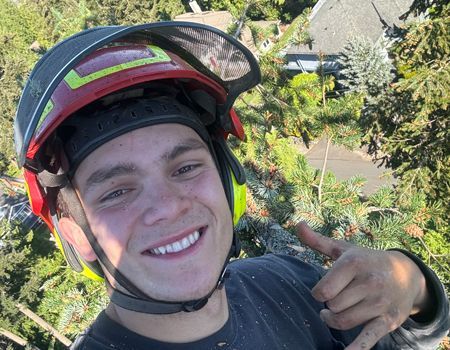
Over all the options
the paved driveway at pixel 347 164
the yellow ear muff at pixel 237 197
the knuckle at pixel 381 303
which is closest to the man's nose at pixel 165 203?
the yellow ear muff at pixel 237 197

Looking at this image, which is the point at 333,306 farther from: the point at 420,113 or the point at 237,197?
the point at 420,113

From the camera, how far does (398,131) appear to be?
9.62 metres

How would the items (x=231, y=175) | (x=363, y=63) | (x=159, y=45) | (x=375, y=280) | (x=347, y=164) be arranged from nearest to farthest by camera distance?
1. (x=375, y=280)
2. (x=159, y=45)
3. (x=231, y=175)
4. (x=363, y=63)
5. (x=347, y=164)

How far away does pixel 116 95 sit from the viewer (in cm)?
182

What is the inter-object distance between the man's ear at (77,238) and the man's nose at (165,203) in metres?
0.38

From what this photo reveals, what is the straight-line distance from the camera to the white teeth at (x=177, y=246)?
5.49 ft

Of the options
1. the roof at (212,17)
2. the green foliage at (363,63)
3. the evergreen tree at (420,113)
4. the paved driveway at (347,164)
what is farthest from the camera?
the roof at (212,17)

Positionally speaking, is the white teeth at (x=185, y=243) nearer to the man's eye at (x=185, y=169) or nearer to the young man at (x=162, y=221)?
the young man at (x=162, y=221)

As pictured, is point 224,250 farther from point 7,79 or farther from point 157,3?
point 157,3

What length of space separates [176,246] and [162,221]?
0.11 m

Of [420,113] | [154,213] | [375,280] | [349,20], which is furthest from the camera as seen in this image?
[349,20]

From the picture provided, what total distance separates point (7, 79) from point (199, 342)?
1426 centimetres

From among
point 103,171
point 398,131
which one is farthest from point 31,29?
point 103,171

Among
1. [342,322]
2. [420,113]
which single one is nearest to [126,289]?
[342,322]
